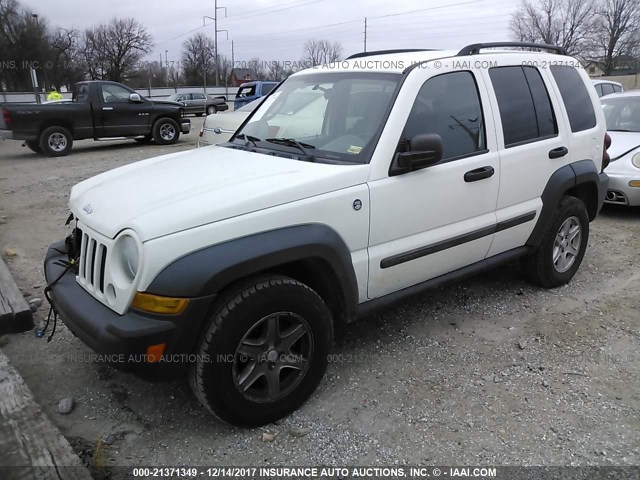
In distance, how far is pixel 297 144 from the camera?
330cm

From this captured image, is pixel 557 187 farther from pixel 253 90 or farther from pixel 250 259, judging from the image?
pixel 253 90

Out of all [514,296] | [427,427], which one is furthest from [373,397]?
[514,296]

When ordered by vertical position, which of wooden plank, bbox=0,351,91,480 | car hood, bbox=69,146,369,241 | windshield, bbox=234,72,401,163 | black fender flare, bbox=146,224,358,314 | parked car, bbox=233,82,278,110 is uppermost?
parked car, bbox=233,82,278,110

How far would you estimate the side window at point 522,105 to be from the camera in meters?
3.71

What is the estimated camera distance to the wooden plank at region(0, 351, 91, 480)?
7.51 feet

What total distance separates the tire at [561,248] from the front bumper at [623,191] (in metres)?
2.51

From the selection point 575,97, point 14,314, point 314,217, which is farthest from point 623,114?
point 14,314

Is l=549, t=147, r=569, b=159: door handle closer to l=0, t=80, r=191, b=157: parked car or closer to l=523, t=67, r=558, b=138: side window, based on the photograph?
l=523, t=67, r=558, b=138: side window

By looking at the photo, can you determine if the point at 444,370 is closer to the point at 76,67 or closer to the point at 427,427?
the point at 427,427

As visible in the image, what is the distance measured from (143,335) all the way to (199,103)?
29.0 m

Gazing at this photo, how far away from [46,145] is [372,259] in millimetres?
12030

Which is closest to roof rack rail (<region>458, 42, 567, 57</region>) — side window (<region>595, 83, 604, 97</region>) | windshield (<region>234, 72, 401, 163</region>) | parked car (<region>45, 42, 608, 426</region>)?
parked car (<region>45, 42, 608, 426</region>)

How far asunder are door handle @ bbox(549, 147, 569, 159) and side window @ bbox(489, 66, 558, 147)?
0.43 ft

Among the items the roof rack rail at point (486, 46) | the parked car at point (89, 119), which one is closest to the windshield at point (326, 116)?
the roof rack rail at point (486, 46)
